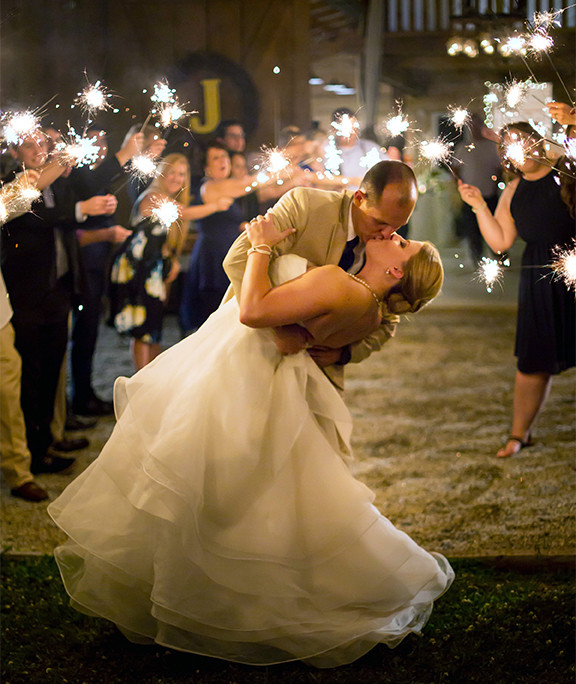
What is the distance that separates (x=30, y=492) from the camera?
3.76 meters

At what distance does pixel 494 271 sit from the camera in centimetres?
280

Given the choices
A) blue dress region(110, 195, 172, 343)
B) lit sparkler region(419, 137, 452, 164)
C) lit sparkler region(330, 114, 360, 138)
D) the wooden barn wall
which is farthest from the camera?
blue dress region(110, 195, 172, 343)

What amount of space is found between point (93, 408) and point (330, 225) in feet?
10.6

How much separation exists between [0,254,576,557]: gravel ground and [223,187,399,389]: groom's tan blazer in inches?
61.2

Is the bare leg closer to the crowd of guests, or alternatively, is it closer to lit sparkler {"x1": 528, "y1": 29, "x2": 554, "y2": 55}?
the crowd of guests

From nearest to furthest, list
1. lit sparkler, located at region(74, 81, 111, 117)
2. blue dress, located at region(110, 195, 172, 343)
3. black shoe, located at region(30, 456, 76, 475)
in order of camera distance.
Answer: lit sparkler, located at region(74, 81, 111, 117)
black shoe, located at region(30, 456, 76, 475)
blue dress, located at region(110, 195, 172, 343)

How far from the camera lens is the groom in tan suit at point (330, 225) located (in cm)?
228

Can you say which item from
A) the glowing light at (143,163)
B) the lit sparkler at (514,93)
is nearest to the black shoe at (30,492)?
the glowing light at (143,163)

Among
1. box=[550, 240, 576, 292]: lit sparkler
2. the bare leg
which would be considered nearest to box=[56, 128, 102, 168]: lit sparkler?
box=[550, 240, 576, 292]: lit sparkler

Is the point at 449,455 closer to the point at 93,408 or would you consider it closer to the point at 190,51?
the point at 93,408

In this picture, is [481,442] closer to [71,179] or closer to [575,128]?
[575,128]

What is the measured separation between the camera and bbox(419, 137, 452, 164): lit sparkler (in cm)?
284

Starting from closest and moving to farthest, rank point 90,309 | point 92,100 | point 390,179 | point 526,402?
point 390,179 → point 92,100 → point 526,402 → point 90,309

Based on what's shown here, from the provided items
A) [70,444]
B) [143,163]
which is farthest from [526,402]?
[70,444]
